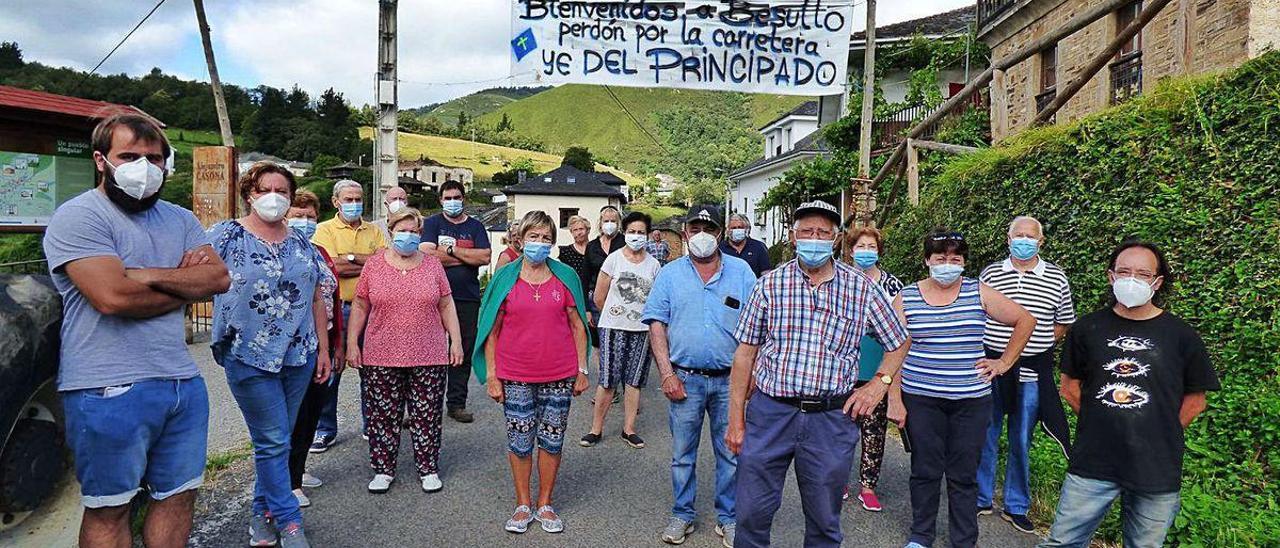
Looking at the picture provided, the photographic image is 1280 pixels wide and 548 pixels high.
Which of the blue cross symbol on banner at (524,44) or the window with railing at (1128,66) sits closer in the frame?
the blue cross symbol on banner at (524,44)

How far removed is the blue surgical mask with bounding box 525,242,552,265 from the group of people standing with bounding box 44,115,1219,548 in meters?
0.02

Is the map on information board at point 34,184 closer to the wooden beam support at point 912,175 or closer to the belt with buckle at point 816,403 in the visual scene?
the belt with buckle at point 816,403

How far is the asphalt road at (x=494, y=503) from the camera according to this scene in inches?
173

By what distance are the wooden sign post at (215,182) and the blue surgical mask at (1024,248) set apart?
28.0 feet

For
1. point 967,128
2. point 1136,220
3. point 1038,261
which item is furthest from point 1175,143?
point 967,128

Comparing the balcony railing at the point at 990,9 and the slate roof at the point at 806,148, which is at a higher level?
the balcony railing at the point at 990,9

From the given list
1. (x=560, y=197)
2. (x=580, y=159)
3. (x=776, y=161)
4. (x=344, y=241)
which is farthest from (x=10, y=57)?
(x=580, y=159)

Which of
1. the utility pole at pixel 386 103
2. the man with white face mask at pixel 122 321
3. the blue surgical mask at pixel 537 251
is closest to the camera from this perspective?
the man with white face mask at pixel 122 321

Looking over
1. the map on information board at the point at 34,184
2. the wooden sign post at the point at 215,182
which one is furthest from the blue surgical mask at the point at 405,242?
the map on information board at the point at 34,184

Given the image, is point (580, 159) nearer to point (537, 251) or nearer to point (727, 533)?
point (537, 251)

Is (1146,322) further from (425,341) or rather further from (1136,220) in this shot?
(425,341)

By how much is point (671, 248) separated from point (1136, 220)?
22.0ft

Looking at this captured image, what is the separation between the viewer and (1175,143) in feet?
17.3

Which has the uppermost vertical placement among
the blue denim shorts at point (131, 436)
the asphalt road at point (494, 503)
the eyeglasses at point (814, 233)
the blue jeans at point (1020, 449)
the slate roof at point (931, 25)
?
the slate roof at point (931, 25)
